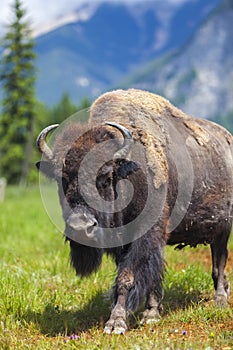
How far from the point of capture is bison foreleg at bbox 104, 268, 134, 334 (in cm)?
523

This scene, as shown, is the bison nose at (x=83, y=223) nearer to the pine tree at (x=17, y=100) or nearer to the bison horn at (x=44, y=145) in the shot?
the bison horn at (x=44, y=145)

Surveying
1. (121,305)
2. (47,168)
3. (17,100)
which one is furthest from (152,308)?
(17,100)

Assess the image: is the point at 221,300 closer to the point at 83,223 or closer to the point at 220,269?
the point at 220,269

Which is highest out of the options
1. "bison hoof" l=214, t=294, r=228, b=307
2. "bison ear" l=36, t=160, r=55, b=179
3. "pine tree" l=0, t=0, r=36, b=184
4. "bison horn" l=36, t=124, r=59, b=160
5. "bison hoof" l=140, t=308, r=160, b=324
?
"pine tree" l=0, t=0, r=36, b=184

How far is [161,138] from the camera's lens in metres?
5.98

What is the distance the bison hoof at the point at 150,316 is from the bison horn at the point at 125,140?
65.3 inches

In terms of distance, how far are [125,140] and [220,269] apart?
249 centimetres

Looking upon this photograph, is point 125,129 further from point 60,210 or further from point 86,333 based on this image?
point 86,333

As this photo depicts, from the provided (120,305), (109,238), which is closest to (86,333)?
(120,305)

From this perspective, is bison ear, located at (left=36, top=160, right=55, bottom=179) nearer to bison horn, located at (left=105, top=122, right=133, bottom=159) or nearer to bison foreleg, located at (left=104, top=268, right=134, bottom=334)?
bison horn, located at (left=105, top=122, right=133, bottom=159)

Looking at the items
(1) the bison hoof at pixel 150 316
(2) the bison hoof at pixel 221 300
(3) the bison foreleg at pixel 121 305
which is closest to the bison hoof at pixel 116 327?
(3) the bison foreleg at pixel 121 305

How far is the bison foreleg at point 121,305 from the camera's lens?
206 inches

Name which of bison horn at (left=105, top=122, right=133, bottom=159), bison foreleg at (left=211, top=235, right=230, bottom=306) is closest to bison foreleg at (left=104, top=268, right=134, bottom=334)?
bison horn at (left=105, top=122, right=133, bottom=159)

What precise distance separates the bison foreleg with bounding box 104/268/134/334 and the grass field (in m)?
0.11
